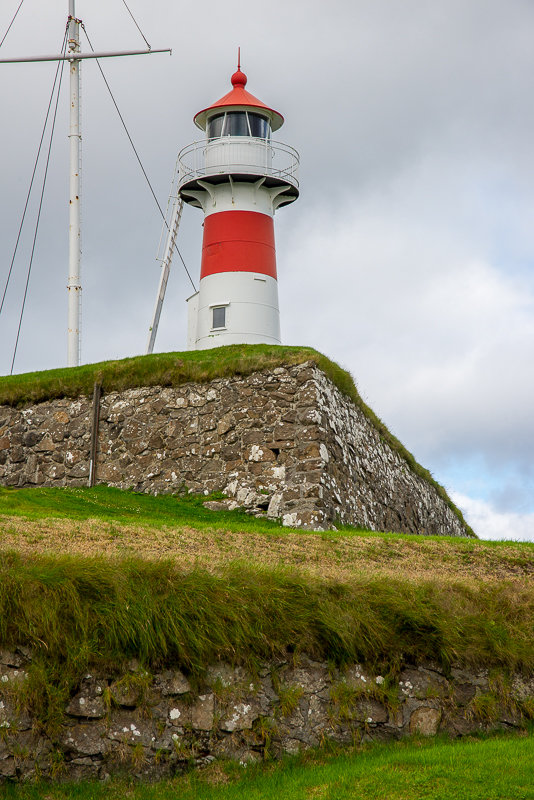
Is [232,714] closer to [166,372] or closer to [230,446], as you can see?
[230,446]

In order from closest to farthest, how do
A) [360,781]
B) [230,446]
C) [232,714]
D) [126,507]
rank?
[360,781] → [232,714] → [126,507] → [230,446]

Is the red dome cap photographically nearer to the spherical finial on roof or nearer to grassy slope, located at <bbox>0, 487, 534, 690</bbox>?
the spherical finial on roof

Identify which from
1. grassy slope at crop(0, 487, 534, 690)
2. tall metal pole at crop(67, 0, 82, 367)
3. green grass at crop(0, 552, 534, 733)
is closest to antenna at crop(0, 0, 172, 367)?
tall metal pole at crop(67, 0, 82, 367)

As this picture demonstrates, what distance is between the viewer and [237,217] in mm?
31844

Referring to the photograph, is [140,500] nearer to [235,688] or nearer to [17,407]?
[17,407]

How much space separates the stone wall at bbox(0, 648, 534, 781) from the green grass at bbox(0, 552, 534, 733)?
0.57 feet

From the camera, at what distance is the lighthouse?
3119cm

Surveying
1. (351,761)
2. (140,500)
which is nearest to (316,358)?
(140,500)

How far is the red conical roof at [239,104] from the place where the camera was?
3238 centimetres

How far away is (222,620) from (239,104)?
24.9m

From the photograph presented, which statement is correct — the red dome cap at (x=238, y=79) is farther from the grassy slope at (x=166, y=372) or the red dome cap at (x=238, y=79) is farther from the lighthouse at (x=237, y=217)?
the grassy slope at (x=166, y=372)

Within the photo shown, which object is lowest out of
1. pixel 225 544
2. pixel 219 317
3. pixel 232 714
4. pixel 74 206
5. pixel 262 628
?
pixel 232 714

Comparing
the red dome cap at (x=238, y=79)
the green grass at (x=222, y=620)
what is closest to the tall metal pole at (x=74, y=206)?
the red dome cap at (x=238, y=79)

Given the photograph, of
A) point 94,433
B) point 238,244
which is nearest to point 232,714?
point 94,433
